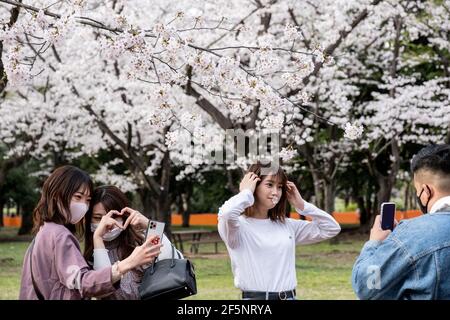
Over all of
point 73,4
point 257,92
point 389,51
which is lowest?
point 257,92

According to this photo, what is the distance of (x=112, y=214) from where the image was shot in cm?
399

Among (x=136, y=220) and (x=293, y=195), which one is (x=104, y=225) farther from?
(x=293, y=195)

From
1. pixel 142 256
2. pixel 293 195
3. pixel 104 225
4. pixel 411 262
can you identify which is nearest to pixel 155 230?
pixel 142 256

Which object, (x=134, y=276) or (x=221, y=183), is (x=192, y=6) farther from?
(x=221, y=183)

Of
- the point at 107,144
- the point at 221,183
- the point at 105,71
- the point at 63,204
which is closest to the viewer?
the point at 63,204

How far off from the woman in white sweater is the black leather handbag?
993 millimetres

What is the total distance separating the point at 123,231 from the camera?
420cm

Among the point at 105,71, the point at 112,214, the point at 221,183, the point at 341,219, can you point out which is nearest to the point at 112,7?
the point at 105,71

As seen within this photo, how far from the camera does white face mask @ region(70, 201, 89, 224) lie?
3.84 metres

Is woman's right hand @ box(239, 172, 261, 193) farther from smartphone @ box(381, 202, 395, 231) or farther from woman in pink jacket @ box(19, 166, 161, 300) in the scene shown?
smartphone @ box(381, 202, 395, 231)

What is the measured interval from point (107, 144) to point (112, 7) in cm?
984

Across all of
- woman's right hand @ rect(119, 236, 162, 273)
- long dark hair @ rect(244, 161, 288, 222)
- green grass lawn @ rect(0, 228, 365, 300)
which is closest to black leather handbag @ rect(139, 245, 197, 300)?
woman's right hand @ rect(119, 236, 162, 273)
